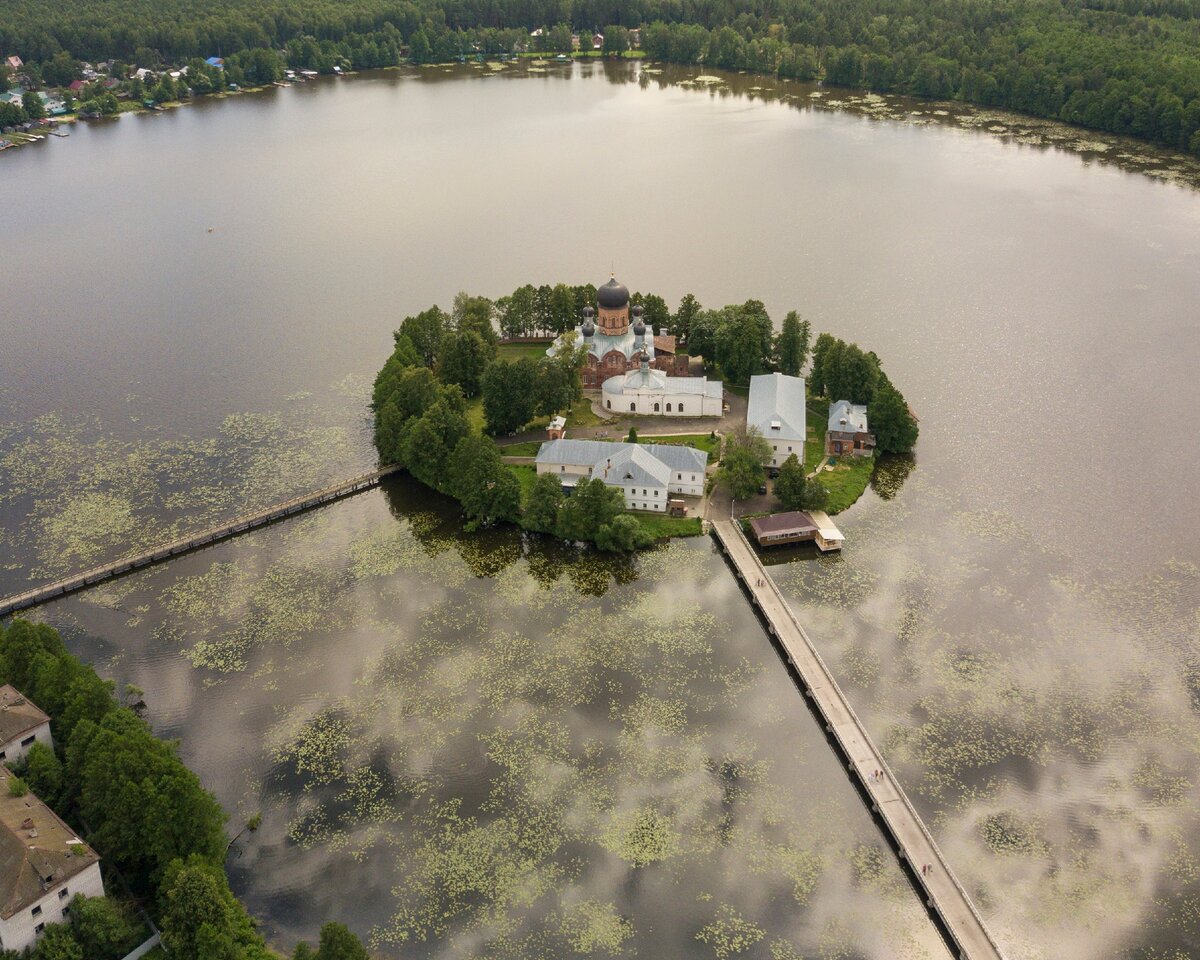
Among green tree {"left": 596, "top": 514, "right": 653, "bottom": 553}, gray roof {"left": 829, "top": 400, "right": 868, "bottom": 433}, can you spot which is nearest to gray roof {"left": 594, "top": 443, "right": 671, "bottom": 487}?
green tree {"left": 596, "top": 514, "right": 653, "bottom": 553}

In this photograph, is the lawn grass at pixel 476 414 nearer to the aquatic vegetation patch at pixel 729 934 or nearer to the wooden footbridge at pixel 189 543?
the wooden footbridge at pixel 189 543

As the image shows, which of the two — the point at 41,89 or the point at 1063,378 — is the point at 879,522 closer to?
the point at 1063,378

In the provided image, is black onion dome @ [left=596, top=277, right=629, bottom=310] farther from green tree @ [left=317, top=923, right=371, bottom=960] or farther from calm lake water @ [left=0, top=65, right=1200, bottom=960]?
green tree @ [left=317, top=923, right=371, bottom=960]

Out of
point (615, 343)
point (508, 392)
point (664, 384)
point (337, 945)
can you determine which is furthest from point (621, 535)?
point (337, 945)

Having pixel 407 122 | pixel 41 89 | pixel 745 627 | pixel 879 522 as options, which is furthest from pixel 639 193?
pixel 41 89

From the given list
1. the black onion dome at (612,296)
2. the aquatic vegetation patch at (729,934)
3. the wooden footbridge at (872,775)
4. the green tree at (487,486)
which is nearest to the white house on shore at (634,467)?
the green tree at (487,486)

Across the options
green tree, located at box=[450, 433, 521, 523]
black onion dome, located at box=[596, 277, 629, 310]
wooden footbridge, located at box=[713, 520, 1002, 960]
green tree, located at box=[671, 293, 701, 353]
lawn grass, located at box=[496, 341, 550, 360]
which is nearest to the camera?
wooden footbridge, located at box=[713, 520, 1002, 960]
